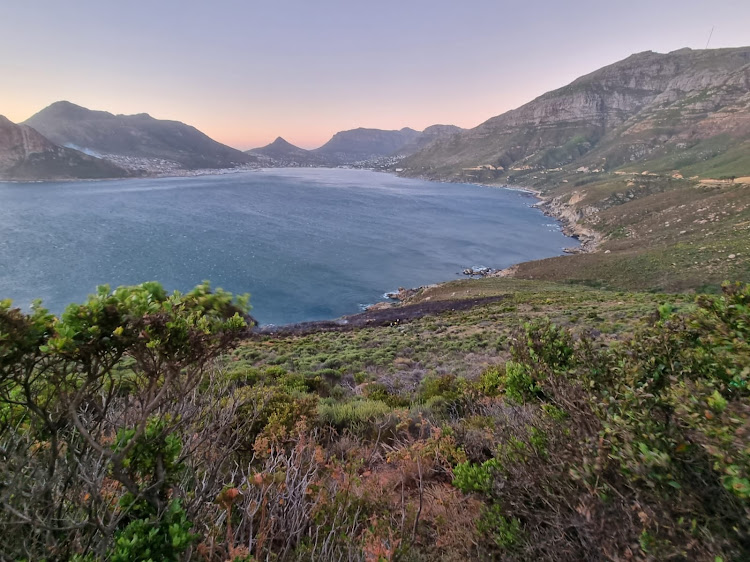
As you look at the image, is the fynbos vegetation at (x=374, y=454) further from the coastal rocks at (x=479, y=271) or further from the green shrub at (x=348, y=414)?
the coastal rocks at (x=479, y=271)

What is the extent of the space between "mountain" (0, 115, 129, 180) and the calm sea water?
33.8 m

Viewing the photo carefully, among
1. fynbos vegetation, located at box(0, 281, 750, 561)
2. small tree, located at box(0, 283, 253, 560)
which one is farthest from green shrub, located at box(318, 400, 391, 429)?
small tree, located at box(0, 283, 253, 560)

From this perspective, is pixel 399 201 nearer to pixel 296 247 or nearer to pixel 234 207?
pixel 234 207

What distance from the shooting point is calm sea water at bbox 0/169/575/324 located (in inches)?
1512

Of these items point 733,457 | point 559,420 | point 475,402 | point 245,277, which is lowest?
point 245,277

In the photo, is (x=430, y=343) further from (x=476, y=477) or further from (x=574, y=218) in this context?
(x=574, y=218)

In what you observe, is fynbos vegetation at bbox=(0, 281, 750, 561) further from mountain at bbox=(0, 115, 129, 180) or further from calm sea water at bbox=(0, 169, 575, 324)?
mountain at bbox=(0, 115, 129, 180)

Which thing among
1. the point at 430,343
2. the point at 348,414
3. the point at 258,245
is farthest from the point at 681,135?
the point at 348,414

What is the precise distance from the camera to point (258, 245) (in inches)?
2168

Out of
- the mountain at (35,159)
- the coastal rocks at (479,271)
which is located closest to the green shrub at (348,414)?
the coastal rocks at (479,271)

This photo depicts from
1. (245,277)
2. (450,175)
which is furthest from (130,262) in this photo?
(450,175)

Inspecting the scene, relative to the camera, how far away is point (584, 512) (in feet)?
8.18

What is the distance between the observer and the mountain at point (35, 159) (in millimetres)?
129250

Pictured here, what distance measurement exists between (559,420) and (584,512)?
1012 millimetres
